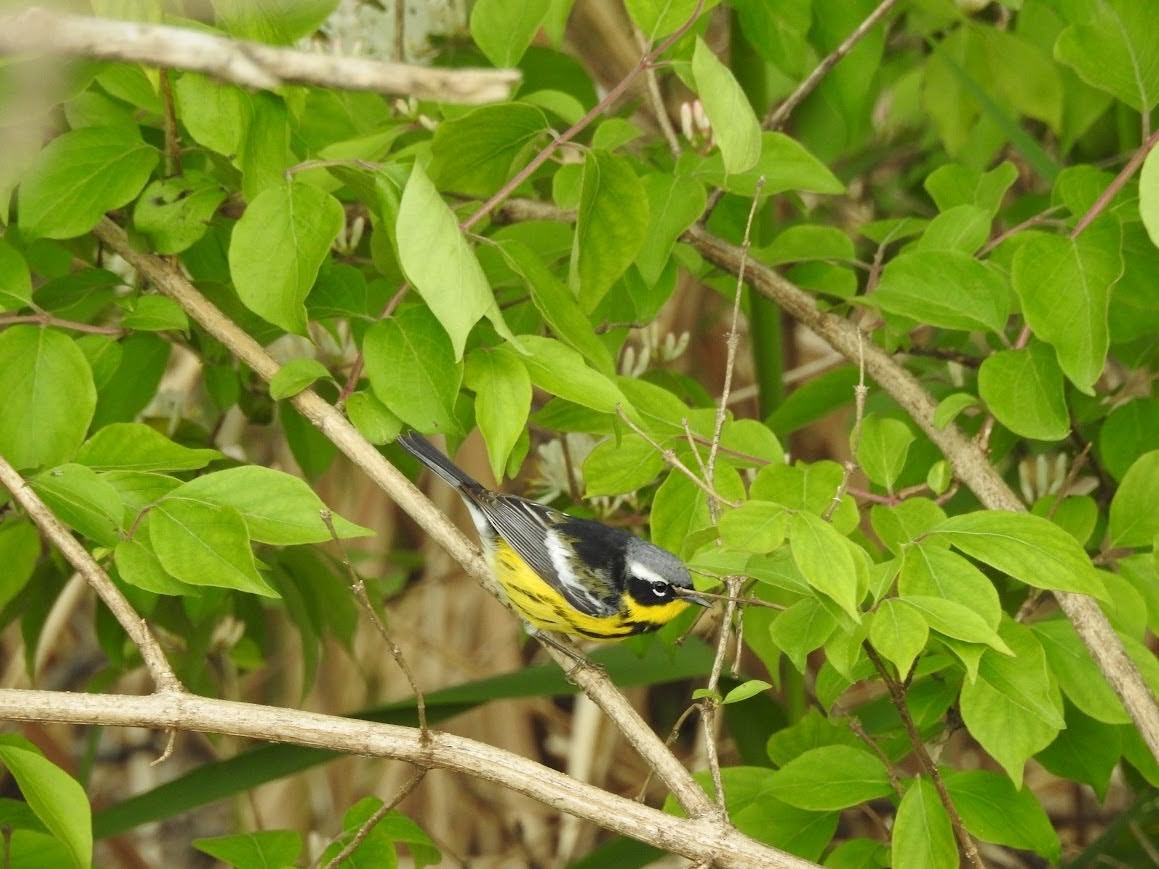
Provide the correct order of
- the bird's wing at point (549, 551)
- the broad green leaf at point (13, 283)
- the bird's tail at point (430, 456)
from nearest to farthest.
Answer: the broad green leaf at point (13, 283) < the bird's tail at point (430, 456) < the bird's wing at point (549, 551)

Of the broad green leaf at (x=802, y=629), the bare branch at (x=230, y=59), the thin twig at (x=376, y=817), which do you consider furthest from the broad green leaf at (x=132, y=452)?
the bare branch at (x=230, y=59)

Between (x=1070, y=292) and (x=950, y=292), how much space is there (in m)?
0.24

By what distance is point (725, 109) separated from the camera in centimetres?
208

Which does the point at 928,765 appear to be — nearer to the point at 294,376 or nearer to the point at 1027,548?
the point at 1027,548

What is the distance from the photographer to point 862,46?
327cm

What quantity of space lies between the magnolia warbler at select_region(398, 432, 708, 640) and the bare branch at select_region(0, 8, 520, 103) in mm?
1721

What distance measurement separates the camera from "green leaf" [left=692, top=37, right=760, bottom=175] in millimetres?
2051

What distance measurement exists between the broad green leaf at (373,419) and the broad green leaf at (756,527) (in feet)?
2.52

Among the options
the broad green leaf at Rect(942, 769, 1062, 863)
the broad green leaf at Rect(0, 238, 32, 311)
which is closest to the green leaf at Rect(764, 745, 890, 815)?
the broad green leaf at Rect(942, 769, 1062, 863)

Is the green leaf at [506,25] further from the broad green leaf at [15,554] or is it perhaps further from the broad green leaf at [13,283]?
the broad green leaf at [15,554]

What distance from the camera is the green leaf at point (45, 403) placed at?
234 centimetres

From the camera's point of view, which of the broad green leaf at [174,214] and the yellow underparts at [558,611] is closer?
the broad green leaf at [174,214]

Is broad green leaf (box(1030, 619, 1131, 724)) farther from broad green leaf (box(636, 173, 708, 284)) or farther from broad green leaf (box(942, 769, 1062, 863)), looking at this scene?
broad green leaf (box(636, 173, 708, 284))

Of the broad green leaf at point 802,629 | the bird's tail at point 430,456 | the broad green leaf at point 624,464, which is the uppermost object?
the broad green leaf at point 624,464
